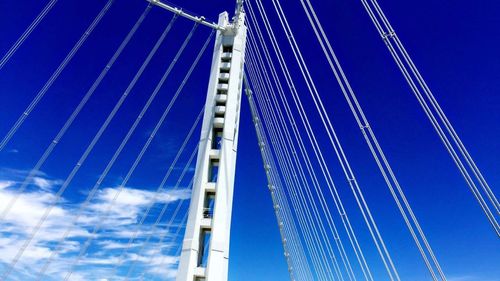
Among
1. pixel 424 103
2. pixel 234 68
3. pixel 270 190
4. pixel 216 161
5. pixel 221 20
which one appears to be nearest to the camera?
pixel 424 103

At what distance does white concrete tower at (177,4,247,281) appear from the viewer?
1074cm

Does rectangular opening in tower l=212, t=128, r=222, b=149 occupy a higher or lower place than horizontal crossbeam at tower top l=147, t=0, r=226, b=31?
lower

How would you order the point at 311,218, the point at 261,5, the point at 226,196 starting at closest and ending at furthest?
the point at 226,196 → the point at 261,5 → the point at 311,218

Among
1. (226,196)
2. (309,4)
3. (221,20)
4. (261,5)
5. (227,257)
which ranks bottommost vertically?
(227,257)

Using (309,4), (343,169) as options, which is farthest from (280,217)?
(309,4)

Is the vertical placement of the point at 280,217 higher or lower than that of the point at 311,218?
higher

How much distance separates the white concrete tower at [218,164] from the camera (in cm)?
1074

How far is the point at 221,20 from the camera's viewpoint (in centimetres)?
1468

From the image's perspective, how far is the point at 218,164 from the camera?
12688mm

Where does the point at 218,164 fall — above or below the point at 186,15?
below

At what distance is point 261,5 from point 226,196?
9505mm

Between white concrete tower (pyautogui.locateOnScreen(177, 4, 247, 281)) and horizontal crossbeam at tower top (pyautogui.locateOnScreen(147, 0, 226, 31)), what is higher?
horizontal crossbeam at tower top (pyautogui.locateOnScreen(147, 0, 226, 31))

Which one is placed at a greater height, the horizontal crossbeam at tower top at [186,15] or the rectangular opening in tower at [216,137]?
the horizontal crossbeam at tower top at [186,15]

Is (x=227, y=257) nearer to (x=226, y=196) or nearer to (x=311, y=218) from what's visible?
(x=226, y=196)
